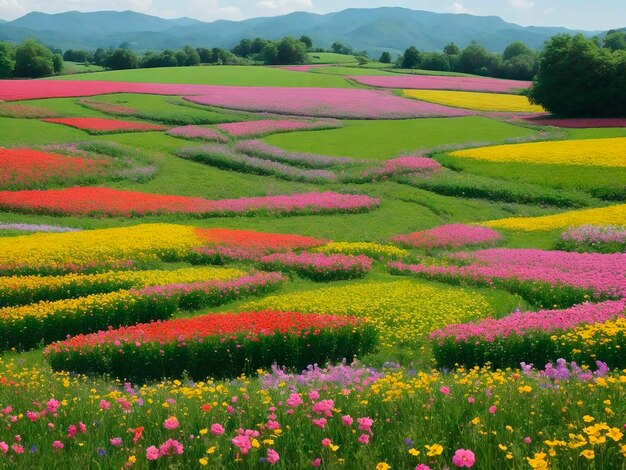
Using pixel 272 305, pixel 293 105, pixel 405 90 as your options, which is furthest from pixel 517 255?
pixel 405 90

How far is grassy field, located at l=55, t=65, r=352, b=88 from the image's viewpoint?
86.4 meters

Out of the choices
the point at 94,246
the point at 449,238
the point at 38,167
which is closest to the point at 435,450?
the point at 94,246

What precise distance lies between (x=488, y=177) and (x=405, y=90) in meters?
49.2

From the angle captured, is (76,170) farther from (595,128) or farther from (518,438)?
(595,128)

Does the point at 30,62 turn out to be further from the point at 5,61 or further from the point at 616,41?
the point at 616,41

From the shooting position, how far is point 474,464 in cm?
521

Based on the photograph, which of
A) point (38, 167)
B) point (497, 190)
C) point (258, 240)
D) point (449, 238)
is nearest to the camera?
point (258, 240)

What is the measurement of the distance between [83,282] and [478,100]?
6568cm

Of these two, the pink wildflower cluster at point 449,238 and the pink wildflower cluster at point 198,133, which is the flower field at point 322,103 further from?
Result: the pink wildflower cluster at point 449,238

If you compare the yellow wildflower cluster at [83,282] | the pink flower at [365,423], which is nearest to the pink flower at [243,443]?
the pink flower at [365,423]

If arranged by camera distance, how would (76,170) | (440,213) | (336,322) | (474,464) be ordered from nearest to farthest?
1. (474,464)
2. (336,322)
3. (440,213)
4. (76,170)

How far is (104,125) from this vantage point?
161ft

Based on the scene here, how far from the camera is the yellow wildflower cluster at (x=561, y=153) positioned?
39594 mm

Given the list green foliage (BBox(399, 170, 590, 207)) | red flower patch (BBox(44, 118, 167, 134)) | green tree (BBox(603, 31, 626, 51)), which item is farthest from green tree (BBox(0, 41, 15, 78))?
green tree (BBox(603, 31, 626, 51))
